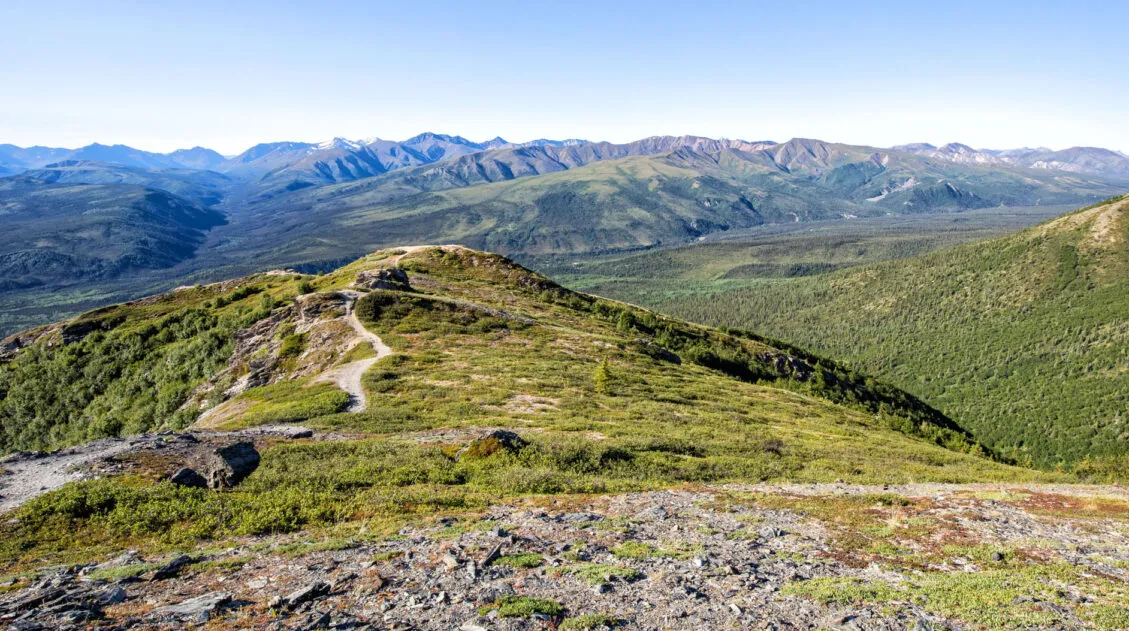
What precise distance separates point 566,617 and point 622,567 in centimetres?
316

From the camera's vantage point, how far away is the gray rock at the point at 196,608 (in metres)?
12.0

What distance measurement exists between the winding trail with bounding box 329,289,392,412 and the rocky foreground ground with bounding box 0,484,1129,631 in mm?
22377

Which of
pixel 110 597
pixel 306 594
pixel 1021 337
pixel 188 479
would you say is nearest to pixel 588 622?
pixel 306 594

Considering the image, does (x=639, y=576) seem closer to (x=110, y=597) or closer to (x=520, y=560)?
(x=520, y=560)

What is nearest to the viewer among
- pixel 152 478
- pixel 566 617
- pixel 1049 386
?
pixel 566 617

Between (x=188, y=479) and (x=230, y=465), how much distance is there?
1516mm

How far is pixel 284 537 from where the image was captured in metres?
17.5

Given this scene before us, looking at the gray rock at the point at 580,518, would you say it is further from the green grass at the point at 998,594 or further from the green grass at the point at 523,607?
the green grass at the point at 998,594

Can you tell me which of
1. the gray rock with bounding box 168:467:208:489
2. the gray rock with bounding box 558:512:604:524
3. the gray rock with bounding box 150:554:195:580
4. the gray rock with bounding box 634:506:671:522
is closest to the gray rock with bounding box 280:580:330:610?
the gray rock with bounding box 150:554:195:580

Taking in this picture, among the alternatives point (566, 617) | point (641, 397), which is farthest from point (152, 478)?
point (641, 397)

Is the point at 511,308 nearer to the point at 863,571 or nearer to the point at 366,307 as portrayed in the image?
the point at 366,307

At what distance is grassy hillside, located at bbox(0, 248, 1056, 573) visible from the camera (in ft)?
67.8

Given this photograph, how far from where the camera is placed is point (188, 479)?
22.2 metres

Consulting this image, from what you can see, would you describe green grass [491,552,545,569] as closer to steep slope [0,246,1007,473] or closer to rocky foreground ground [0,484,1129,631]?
rocky foreground ground [0,484,1129,631]
